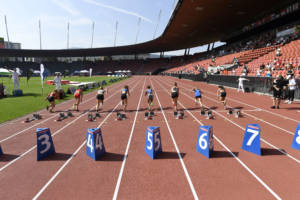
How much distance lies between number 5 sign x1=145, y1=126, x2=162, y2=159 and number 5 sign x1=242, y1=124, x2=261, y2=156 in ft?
9.28

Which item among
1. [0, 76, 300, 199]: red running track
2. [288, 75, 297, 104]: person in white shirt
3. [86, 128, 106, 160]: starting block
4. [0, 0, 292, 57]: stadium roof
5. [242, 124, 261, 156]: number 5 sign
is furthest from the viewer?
[0, 0, 292, 57]: stadium roof

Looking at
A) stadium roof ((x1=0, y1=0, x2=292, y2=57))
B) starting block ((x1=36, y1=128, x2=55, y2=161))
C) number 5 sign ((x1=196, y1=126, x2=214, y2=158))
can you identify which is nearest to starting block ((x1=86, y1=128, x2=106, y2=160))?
starting block ((x1=36, y1=128, x2=55, y2=161))

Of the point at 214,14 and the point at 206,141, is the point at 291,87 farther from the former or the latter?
the point at 214,14

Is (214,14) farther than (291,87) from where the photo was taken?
Yes

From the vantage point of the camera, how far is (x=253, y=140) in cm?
553

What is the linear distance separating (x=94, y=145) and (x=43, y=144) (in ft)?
5.37

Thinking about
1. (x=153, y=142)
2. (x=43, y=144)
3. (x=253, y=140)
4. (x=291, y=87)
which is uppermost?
(x=291, y=87)

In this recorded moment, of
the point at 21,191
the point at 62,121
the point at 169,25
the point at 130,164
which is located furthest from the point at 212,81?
the point at 21,191

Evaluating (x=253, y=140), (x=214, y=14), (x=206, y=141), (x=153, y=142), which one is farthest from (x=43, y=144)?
(x=214, y=14)

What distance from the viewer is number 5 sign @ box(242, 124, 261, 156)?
17.7 feet

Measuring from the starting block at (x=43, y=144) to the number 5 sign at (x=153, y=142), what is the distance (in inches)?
123

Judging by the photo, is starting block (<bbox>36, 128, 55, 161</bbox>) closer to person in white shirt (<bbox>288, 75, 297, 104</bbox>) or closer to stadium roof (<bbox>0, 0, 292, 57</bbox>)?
person in white shirt (<bbox>288, 75, 297, 104</bbox>)

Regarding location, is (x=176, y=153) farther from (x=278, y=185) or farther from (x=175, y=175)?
(x=278, y=185)

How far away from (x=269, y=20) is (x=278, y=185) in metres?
40.8
